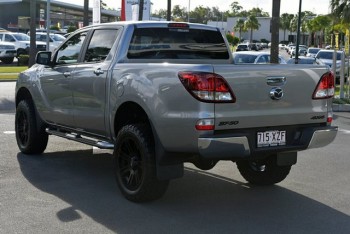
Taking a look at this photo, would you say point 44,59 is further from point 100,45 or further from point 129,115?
point 129,115

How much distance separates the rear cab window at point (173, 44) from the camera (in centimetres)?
643

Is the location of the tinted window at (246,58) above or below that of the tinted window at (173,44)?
below

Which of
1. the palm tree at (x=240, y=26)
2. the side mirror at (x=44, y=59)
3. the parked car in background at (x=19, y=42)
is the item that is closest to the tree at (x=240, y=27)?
the palm tree at (x=240, y=26)

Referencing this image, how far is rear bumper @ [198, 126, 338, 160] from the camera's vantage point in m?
4.99

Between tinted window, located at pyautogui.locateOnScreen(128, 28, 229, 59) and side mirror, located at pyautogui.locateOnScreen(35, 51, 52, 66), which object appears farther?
side mirror, located at pyautogui.locateOnScreen(35, 51, 52, 66)

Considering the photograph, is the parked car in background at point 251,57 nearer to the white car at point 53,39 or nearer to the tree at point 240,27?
the white car at point 53,39

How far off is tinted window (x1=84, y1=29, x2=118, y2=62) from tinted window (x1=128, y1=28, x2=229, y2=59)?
337mm

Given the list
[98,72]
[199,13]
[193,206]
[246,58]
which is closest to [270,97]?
[193,206]

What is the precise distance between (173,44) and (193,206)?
2077mm

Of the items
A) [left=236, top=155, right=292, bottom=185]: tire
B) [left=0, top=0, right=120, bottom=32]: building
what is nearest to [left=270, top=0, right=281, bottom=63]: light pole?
[left=236, top=155, right=292, bottom=185]: tire

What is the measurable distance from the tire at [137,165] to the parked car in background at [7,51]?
30.1 metres

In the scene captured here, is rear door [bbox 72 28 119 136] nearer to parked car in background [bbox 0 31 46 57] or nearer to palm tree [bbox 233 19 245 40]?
parked car in background [bbox 0 31 46 57]

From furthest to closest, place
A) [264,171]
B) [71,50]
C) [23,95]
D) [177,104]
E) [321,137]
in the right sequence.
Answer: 1. [23,95]
2. [71,50]
3. [264,171]
4. [321,137]
5. [177,104]

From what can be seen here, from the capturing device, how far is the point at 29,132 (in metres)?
7.96
